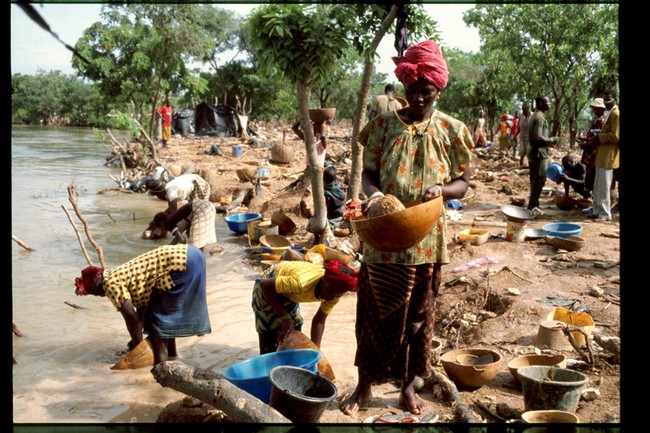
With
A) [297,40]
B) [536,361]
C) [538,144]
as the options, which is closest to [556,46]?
[538,144]

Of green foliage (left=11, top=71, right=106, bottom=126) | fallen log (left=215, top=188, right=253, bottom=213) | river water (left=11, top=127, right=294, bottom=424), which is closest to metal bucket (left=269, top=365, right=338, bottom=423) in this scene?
river water (left=11, top=127, right=294, bottom=424)

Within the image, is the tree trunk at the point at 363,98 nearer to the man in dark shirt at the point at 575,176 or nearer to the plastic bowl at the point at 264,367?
the plastic bowl at the point at 264,367

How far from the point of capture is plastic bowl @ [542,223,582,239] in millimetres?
6168

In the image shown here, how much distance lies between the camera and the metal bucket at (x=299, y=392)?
2670 millimetres

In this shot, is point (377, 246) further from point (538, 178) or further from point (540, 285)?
point (538, 178)

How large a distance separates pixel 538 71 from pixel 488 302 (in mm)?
13661

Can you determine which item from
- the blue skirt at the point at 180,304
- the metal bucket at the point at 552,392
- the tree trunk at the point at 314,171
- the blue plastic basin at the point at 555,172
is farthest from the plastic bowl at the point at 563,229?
the blue skirt at the point at 180,304

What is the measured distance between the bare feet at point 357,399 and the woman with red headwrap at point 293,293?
0.55 metres

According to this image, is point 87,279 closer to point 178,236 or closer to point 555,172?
point 178,236

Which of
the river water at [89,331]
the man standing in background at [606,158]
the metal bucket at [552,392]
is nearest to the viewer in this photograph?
the metal bucket at [552,392]

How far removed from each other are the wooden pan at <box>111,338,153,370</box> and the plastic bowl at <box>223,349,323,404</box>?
982 millimetres

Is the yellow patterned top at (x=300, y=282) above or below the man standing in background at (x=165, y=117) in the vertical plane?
below

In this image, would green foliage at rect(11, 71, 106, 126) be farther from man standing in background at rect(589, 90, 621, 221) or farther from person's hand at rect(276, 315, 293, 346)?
person's hand at rect(276, 315, 293, 346)

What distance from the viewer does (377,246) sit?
8.41ft
